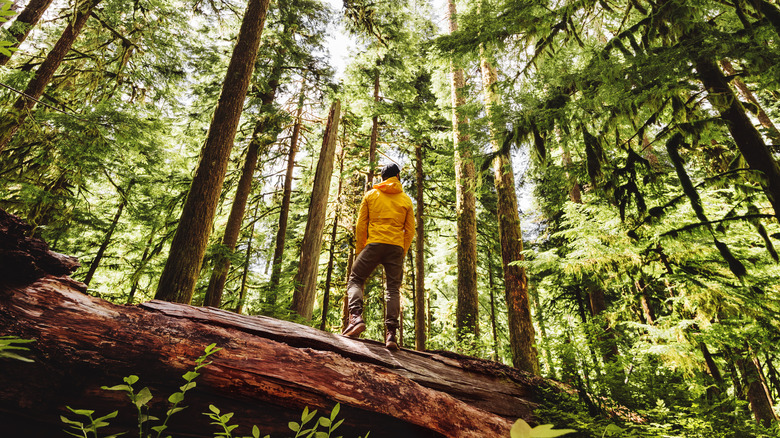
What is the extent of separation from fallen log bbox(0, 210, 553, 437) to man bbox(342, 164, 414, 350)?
0.83 m

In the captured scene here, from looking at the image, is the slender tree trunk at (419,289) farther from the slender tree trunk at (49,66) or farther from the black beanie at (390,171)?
the slender tree trunk at (49,66)

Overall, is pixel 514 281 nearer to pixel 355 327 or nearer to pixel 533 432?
pixel 355 327

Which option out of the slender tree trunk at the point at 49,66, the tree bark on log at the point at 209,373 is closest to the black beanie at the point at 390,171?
the tree bark on log at the point at 209,373

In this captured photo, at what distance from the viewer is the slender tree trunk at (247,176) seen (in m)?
8.45

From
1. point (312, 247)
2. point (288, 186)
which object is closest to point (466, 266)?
point (312, 247)

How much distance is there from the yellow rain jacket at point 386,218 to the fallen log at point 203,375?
1.65 m

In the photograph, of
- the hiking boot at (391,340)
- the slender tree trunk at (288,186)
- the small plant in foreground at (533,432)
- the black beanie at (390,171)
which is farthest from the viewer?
the slender tree trunk at (288,186)

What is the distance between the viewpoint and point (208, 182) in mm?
4770

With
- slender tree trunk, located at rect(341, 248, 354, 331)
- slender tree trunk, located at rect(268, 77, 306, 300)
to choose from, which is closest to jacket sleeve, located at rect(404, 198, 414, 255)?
A: slender tree trunk, located at rect(268, 77, 306, 300)

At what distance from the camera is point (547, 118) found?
4.52 meters

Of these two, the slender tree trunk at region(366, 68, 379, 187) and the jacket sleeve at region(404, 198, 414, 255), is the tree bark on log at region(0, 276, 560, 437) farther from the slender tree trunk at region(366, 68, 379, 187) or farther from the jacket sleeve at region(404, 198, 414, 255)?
the slender tree trunk at region(366, 68, 379, 187)

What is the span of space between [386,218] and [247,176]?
667cm

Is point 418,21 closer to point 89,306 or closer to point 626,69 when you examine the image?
point 626,69

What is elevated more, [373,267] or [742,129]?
[742,129]
